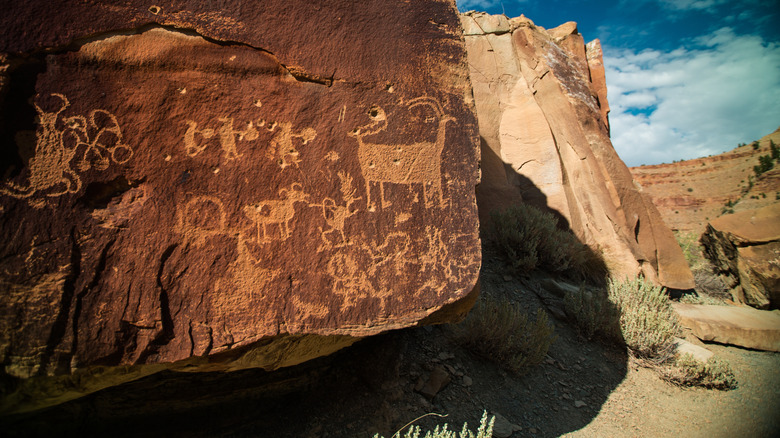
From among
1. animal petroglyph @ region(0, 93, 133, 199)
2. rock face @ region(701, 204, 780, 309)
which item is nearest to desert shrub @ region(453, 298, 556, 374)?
animal petroglyph @ region(0, 93, 133, 199)

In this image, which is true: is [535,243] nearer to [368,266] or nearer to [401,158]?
[401,158]

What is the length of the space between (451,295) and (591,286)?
3299 millimetres

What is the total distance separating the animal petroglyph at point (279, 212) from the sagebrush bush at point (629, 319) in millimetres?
2914

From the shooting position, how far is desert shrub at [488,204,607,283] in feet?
13.0

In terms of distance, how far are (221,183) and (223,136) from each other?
21 centimetres

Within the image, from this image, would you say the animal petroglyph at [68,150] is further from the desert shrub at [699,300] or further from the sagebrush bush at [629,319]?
the desert shrub at [699,300]

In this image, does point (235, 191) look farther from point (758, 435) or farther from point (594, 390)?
point (758, 435)

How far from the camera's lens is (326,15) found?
1.82 metres

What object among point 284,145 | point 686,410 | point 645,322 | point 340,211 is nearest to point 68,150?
point 284,145

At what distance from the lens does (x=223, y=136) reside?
161 centimetres

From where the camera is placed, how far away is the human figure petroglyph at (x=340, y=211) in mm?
1668

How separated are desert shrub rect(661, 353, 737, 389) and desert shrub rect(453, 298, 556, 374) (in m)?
1.21

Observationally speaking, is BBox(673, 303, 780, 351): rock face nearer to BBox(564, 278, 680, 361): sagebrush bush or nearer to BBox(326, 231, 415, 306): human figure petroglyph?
BBox(564, 278, 680, 361): sagebrush bush

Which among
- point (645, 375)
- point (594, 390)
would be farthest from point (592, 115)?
point (594, 390)
